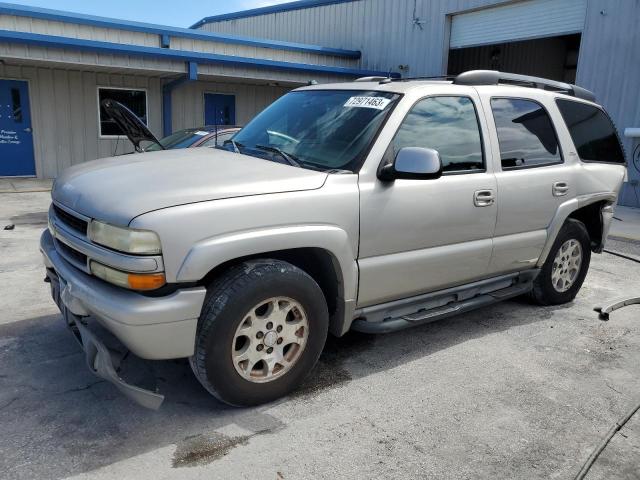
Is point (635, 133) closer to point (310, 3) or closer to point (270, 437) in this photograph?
point (270, 437)

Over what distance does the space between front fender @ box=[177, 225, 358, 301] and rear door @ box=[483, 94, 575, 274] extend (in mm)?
1436

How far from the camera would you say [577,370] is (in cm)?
380

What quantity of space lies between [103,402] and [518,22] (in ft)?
45.9

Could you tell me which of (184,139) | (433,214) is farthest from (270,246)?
(184,139)

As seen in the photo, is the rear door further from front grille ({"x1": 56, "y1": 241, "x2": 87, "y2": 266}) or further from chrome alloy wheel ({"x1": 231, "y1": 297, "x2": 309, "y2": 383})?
front grille ({"x1": 56, "y1": 241, "x2": 87, "y2": 266})

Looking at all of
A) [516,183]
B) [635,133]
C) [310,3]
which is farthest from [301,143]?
[310,3]

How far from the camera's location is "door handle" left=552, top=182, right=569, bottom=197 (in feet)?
14.6

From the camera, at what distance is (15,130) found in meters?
13.3

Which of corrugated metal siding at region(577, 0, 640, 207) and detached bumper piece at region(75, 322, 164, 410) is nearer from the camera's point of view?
detached bumper piece at region(75, 322, 164, 410)

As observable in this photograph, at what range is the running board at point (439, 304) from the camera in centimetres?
355

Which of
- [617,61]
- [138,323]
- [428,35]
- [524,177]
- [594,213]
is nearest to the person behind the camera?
[138,323]

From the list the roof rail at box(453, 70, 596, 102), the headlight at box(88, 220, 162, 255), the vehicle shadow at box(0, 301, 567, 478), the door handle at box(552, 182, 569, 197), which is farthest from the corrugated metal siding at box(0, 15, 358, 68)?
the headlight at box(88, 220, 162, 255)

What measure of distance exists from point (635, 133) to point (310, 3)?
43.9 feet

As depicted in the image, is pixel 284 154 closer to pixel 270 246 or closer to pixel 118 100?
pixel 270 246
